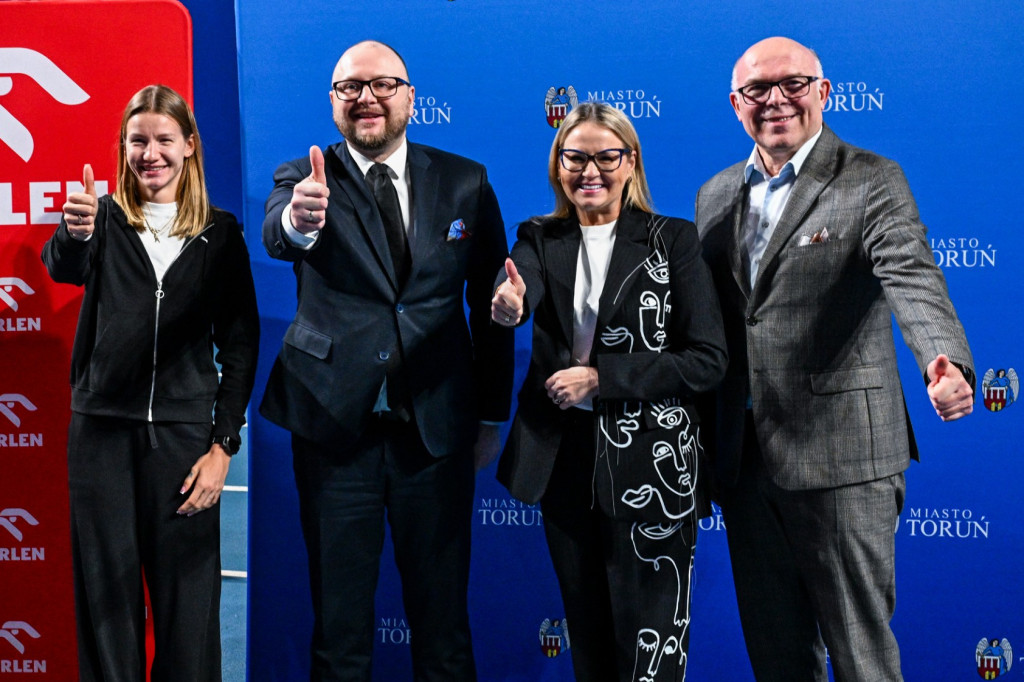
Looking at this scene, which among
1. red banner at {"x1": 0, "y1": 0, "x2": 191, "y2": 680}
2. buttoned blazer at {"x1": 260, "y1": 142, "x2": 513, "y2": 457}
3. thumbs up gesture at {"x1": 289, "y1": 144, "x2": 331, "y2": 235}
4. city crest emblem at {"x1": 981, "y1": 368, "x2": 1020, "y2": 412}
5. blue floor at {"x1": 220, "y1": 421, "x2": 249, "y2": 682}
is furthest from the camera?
blue floor at {"x1": 220, "y1": 421, "x2": 249, "y2": 682}

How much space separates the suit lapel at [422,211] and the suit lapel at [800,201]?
884 mm

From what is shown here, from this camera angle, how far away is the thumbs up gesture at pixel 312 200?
2201 mm

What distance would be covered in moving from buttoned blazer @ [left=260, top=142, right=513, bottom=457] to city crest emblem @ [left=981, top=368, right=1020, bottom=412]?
1809 mm

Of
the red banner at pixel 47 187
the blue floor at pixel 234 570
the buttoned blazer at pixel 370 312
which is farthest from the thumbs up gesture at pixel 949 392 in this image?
the blue floor at pixel 234 570

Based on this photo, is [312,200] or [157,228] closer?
[312,200]

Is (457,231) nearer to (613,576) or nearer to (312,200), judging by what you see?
(312,200)

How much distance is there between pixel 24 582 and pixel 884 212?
2975 millimetres

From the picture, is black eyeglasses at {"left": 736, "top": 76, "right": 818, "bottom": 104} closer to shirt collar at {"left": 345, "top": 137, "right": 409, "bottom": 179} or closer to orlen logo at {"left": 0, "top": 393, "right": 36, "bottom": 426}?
shirt collar at {"left": 345, "top": 137, "right": 409, "bottom": 179}

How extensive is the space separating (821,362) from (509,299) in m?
0.83

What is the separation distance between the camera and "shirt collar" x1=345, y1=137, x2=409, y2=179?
2.53 metres

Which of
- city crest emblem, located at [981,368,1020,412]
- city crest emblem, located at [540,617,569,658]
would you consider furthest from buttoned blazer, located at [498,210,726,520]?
city crest emblem, located at [981,368,1020,412]

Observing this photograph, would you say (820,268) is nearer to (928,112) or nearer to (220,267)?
(928,112)

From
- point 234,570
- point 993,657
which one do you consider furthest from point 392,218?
point 234,570

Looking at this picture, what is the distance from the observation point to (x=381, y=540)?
→ 8.57ft
